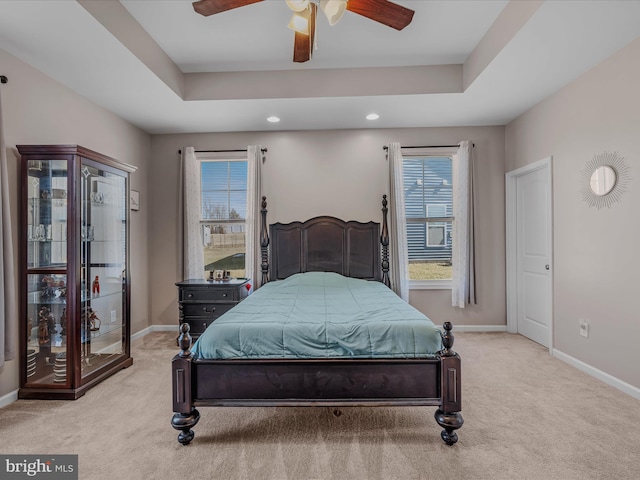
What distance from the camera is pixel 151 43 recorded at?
9.65 feet

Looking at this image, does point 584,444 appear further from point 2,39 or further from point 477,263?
point 2,39

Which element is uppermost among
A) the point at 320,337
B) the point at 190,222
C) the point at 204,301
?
the point at 190,222

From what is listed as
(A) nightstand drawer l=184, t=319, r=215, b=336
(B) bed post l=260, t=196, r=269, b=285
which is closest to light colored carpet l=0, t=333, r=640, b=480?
(A) nightstand drawer l=184, t=319, r=215, b=336

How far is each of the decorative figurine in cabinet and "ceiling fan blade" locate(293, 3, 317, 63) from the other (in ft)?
6.23

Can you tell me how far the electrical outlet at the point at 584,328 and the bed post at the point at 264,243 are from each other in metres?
3.34

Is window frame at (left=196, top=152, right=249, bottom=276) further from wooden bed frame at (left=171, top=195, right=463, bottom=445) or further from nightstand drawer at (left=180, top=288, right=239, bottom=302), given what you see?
wooden bed frame at (left=171, top=195, right=463, bottom=445)

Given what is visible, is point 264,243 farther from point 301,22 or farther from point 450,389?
point 450,389

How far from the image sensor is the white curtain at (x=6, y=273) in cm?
239

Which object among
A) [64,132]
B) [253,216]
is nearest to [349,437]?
[253,216]

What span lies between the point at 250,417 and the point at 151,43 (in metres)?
3.16

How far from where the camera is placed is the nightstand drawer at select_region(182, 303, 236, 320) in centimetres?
393

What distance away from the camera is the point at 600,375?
9.69 feet

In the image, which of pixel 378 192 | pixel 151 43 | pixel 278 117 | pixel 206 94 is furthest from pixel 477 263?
pixel 151 43

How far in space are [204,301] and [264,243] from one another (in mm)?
1000
